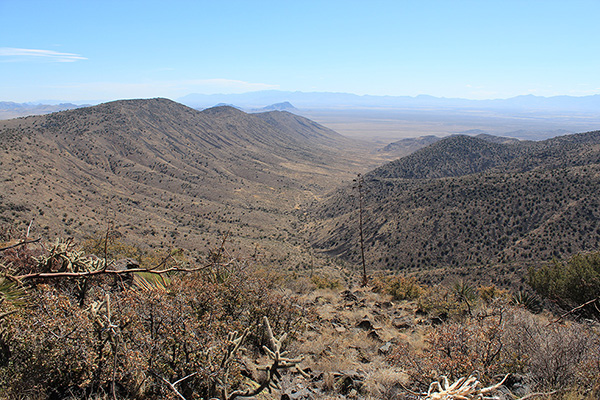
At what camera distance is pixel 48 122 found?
254 feet

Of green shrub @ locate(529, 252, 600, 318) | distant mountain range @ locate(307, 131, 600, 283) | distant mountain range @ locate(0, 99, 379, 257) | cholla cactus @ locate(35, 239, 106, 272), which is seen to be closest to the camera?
cholla cactus @ locate(35, 239, 106, 272)

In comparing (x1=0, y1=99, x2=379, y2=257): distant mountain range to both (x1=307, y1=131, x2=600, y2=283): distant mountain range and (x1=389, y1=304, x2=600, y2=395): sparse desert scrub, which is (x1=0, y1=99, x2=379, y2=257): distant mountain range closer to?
(x1=307, y1=131, x2=600, y2=283): distant mountain range

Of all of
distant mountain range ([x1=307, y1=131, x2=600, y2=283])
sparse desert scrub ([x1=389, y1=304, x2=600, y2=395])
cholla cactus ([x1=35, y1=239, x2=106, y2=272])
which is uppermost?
cholla cactus ([x1=35, y1=239, x2=106, y2=272])

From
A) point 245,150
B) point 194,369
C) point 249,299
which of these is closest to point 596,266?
point 249,299

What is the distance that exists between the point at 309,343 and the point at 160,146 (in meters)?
90.3

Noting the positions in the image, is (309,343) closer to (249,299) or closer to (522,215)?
(249,299)

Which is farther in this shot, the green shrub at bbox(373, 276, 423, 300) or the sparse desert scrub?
the green shrub at bbox(373, 276, 423, 300)

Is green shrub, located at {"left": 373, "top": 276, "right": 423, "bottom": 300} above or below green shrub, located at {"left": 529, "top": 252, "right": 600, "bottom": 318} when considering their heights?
below

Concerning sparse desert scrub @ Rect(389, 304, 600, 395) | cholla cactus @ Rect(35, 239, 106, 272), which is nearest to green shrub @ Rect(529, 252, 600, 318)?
sparse desert scrub @ Rect(389, 304, 600, 395)

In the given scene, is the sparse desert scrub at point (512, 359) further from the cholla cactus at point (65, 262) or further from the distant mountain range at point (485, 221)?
the distant mountain range at point (485, 221)

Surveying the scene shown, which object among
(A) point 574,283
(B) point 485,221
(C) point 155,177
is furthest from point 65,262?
(C) point 155,177

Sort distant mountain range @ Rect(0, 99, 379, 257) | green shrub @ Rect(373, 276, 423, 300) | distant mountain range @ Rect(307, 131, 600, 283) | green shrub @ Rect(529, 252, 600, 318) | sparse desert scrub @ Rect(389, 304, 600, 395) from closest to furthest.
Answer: sparse desert scrub @ Rect(389, 304, 600, 395) < green shrub @ Rect(529, 252, 600, 318) < green shrub @ Rect(373, 276, 423, 300) < distant mountain range @ Rect(307, 131, 600, 283) < distant mountain range @ Rect(0, 99, 379, 257)

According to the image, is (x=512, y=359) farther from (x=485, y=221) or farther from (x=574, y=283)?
(x=485, y=221)

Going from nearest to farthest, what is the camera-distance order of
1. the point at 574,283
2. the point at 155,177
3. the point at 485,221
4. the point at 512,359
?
the point at 512,359, the point at 574,283, the point at 485,221, the point at 155,177
